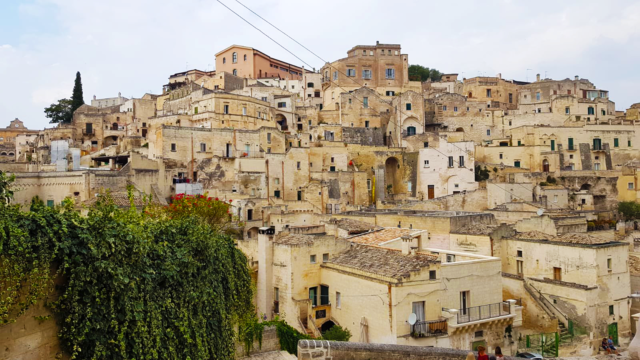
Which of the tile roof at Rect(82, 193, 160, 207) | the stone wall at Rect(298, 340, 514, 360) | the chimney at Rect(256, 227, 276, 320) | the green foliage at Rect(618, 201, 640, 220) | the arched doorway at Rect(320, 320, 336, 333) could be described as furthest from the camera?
the green foliage at Rect(618, 201, 640, 220)

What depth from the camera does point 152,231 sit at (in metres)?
8.91

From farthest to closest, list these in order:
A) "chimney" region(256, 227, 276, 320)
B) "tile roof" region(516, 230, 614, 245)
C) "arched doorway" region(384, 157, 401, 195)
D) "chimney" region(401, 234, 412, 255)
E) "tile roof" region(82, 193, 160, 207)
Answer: "arched doorway" region(384, 157, 401, 195) → "tile roof" region(82, 193, 160, 207) → "tile roof" region(516, 230, 614, 245) → "chimney" region(256, 227, 276, 320) → "chimney" region(401, 234, 412, 255)

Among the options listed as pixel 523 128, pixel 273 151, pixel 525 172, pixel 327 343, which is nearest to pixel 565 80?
pixel 523 128

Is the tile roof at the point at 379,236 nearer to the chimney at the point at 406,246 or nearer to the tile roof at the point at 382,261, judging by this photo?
the tile roof at the point at 382,261

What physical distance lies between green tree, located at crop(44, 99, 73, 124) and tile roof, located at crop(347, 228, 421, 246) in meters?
55.3

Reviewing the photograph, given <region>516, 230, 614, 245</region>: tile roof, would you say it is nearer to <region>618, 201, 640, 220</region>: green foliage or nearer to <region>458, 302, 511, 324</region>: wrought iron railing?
<region>458, 302, 511, 324</region>: wrought iron railing

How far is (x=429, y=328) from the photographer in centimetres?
1788

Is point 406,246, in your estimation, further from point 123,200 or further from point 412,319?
Answer: point 123,200

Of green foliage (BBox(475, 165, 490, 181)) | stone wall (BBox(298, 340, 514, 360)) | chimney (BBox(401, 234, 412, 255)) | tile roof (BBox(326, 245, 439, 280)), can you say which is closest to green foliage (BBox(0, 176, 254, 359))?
stone wall (BBox(298, 340, 514, 360))

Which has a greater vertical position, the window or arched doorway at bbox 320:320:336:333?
the window

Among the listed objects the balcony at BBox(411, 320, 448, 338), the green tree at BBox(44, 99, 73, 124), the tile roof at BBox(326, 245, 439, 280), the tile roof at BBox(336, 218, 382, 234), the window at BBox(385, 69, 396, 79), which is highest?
the window at BBox(385, 69, 396, 79)

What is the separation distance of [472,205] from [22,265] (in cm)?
3734

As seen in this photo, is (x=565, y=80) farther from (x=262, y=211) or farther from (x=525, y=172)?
(x=262, y=211)

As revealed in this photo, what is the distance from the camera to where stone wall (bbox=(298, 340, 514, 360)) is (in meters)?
9.53
